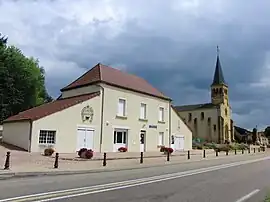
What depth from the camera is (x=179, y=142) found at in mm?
44375

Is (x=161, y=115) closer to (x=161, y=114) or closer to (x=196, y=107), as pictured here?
(x=161, y=114)

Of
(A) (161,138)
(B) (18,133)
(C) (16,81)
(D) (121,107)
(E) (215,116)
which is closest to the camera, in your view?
(B) (18,133)

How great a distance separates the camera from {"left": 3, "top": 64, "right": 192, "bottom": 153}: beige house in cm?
2909

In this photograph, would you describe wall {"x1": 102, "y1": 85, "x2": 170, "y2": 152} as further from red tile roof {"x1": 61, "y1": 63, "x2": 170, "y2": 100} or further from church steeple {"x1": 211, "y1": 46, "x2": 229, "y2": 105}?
church steeple {"x1": 211, "y1": 46, "x2": 229, "y2": 105}

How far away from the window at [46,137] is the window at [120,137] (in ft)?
24.4

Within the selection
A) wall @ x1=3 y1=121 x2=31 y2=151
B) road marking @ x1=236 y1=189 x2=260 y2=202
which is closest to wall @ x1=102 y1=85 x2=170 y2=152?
wall @ x1=3 y1=121 x2=31 y2=151

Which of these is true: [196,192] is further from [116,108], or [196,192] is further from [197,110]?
[197,110]

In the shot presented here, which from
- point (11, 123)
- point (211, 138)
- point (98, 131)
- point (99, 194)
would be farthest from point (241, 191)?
point (211, 138)

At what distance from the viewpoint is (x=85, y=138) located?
31781 mm

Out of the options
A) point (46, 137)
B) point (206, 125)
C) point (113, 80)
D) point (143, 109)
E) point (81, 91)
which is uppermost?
point (113, 80)

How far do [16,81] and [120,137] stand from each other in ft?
69.8

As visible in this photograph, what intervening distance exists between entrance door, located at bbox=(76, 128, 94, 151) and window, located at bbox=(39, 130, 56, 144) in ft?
8.72

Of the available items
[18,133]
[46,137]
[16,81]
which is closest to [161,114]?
[46,137]

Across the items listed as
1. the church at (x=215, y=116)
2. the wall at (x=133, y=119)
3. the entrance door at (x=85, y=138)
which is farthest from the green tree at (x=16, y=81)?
the church at (x=215, y=116)
